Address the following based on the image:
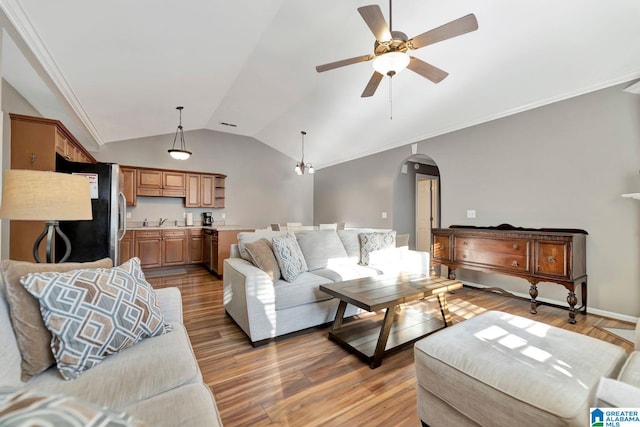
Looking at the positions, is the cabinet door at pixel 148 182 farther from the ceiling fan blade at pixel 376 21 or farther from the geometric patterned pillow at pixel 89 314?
the ceiling fan blade at pixel 376 21

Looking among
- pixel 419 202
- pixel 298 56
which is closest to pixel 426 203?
pixel 419 202

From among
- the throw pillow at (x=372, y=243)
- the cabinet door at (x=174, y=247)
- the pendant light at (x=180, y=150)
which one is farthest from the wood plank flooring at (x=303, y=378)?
the pendant light at (x=180, y=150)

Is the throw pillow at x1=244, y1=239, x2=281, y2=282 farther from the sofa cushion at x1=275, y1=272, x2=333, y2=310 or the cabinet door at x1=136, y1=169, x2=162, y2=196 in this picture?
the cabinet door at x1=136, y1=169, x2=162, y2=196

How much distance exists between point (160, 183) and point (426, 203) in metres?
5.75

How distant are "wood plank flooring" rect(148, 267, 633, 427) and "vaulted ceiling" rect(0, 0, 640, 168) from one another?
2.74m

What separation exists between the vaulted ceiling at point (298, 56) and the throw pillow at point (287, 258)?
2.19m

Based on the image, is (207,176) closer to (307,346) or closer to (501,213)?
(307,346)

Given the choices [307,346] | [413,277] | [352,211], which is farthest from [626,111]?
[352,211]

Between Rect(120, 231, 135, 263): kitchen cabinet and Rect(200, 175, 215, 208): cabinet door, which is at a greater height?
Rect(200, 175, 215, 208): cabinet door

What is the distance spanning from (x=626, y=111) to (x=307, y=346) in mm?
4039

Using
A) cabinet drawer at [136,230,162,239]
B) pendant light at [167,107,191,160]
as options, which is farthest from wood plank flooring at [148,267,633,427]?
pendant light at [167,107,191,160]

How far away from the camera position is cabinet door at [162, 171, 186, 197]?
546 centimetres

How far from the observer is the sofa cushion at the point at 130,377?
95cm

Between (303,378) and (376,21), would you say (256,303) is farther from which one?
(376,21)
